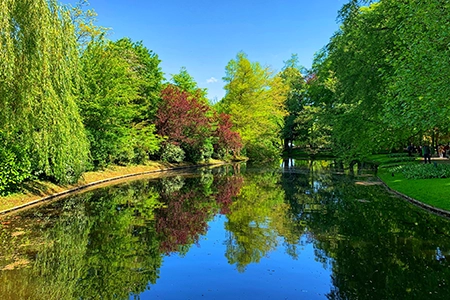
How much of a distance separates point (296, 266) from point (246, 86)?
1605 inches

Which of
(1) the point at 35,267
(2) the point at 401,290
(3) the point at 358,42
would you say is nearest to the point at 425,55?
(3) the point at 358,42

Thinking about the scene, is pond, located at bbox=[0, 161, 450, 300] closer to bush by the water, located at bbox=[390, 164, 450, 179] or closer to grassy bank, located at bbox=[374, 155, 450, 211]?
grassy bank, located at bbox=[374, 155, 450, 211]

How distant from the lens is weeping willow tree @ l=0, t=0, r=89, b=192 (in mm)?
9383

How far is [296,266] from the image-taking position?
25.1ft

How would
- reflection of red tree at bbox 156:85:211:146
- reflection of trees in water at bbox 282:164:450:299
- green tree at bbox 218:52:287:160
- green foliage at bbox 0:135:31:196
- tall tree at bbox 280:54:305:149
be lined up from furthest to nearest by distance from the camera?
tall tree at bbox 280:54:305:149, green tree at bbox 218:52:287:160, reflection of red tree at bbox 156:85:211:146, green foliage at bbox 0:135:31:196, reflection of trees in water at bbox 282:164:450:299

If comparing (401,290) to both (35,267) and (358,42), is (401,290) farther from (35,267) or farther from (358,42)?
(358,42)

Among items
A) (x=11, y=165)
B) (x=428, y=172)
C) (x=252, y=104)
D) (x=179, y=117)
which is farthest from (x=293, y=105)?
(x=11, y=165)

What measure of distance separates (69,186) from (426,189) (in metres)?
19.6

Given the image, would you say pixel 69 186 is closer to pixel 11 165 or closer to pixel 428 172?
pixel 11 165

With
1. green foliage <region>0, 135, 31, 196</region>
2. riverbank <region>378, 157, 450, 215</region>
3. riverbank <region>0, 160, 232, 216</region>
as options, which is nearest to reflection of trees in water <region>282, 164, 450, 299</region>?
riverbank <region>378, 157, 450, 215</region>

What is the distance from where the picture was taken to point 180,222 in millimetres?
11641

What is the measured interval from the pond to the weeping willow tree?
3.11 meters

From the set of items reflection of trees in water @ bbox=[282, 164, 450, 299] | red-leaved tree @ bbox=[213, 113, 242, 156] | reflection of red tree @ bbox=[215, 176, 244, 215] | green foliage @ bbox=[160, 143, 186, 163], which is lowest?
reflection of trees in water @ bbox=[282, 164, 450, 299]

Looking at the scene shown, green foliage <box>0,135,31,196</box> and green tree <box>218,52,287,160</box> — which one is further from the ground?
green tree <box>218,52,287,160</box>
